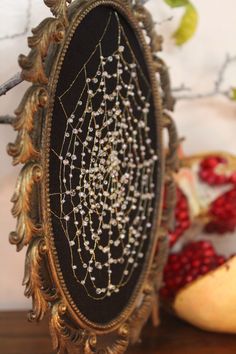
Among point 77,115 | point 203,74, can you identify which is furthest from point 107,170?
point 203,74

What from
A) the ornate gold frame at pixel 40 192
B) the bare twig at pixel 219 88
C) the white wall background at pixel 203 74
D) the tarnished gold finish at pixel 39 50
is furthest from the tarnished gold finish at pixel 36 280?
the bare twig at pixel 219 88

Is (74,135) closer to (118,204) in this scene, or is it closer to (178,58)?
(118,204)

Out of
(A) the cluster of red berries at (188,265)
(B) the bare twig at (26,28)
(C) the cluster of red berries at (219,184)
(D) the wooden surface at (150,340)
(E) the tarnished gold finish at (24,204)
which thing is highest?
(B) the bare twig at (26,28)

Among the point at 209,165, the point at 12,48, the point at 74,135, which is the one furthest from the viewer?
the point at 209,165

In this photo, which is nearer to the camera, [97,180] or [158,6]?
[97,180]

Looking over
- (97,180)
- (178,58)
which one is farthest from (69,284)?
(178,58)

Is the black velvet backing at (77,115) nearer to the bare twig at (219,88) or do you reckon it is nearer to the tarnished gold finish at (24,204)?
the tarnished gold finish at (24,204)
